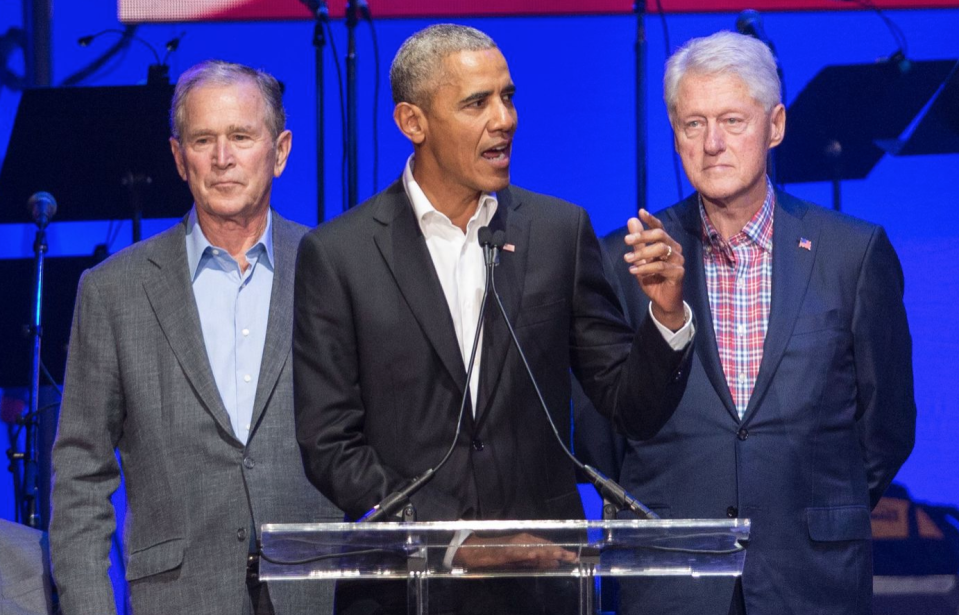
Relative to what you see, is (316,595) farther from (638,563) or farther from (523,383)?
(638,563)

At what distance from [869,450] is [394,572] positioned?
1.48 m

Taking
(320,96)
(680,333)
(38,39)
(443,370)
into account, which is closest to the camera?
(680,333)

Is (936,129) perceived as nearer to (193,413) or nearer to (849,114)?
(849,114)

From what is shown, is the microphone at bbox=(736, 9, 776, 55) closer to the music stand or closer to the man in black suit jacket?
the music stand

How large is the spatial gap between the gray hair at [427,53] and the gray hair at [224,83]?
0.55 meters

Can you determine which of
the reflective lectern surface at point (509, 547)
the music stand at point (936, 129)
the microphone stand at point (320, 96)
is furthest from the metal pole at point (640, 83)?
the reflective lectern surface at point (509, 547)

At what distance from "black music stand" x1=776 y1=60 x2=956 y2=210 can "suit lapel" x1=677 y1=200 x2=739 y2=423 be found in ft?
5.68

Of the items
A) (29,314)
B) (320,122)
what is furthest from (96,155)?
(320,122)

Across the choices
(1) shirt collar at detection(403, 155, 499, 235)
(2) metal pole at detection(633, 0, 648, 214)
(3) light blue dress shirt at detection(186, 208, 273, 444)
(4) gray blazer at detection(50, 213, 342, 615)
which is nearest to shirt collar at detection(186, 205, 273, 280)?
(3) light blue dress shirt at detection(186, 208, 273, 444)

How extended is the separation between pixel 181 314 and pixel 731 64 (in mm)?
1420

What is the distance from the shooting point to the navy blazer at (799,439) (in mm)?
2811

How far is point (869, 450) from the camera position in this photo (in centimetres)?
295

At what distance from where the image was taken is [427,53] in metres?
2.52

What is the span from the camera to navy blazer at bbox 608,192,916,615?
281 cm
